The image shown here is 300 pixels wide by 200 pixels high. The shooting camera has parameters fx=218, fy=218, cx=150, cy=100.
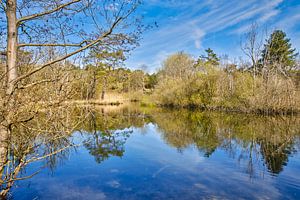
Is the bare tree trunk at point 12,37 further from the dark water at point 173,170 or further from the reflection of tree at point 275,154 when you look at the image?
the reflection of tree at point 275,154

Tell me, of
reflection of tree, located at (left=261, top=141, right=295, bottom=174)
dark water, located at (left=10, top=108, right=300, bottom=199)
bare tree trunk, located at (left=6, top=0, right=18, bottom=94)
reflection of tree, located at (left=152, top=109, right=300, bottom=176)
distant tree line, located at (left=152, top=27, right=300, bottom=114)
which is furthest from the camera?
distant tree line, located at (left=152, top=27, right=300, bottom=114)

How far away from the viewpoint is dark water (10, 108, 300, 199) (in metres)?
4.60

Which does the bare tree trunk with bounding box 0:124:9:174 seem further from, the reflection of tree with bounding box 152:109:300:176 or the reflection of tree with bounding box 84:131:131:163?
the reflection of tree with bounding box 152:109:300:176

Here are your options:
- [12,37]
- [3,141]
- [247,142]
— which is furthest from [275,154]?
[12,37]

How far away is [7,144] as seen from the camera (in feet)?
10.3

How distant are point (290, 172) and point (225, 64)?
1998 centimetres

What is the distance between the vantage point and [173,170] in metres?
6.00

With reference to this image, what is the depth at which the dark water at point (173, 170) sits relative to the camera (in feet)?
15.1

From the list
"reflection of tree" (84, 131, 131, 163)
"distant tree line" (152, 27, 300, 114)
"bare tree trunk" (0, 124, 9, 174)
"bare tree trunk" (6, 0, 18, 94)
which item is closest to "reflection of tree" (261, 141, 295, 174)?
"reflection of tree" (84, 131, 131, 163)

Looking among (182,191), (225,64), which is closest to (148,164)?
(182,191)

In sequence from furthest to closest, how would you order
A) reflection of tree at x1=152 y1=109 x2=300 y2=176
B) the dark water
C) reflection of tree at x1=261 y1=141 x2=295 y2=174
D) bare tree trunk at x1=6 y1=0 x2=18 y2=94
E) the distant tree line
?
the distant tree line
reflection of tree at x1=152 y1=109 x2=300 y2=176
reflection of tree at x1=261 y1=141 x2=295 y2=174
the dark water
bare tree trunk at x1=6 y1=0 x2=18 y2=94

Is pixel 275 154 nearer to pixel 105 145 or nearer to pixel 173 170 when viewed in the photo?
pixel 173 170

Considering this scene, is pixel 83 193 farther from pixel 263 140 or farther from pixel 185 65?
pixel 185 65

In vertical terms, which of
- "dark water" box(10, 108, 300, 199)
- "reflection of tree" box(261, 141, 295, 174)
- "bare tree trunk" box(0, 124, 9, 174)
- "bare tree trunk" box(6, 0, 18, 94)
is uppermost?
"bare tree trunk" box(6, 0, 18, 94)
